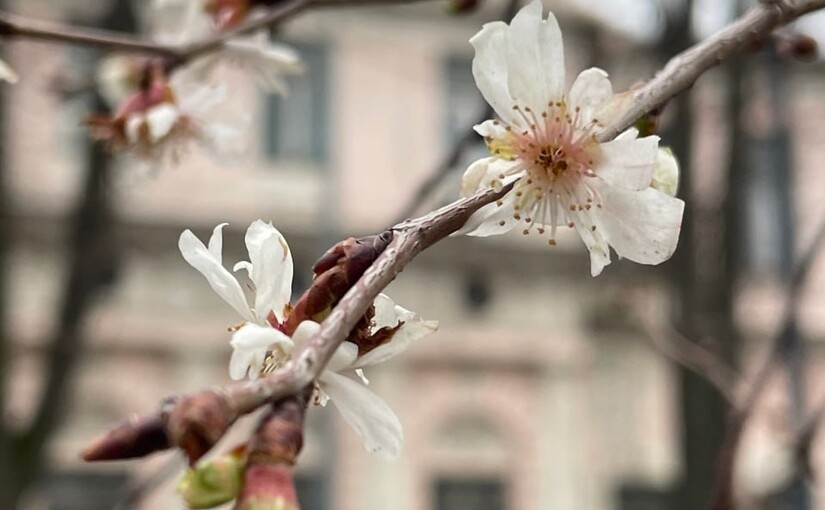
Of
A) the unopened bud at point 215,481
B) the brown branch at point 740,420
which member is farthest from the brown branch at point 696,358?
the unopened bud at point 215,481

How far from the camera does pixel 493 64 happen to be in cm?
58

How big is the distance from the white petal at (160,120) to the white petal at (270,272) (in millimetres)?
500

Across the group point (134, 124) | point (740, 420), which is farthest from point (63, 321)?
point (740, 420)

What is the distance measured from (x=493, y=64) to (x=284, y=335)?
197 mm

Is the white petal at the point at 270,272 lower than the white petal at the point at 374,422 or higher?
higher

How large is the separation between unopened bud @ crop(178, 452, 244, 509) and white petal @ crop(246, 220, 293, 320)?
0.11 metres

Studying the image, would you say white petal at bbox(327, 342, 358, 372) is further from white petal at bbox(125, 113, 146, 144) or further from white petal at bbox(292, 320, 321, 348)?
white petal at bbox(125, 113, 146, 144)

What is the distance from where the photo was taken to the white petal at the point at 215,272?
1.73 ft

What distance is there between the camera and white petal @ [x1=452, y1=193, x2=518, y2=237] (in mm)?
516

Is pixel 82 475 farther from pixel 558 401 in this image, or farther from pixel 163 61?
pixel 163 61

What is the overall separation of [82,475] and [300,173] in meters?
2.25

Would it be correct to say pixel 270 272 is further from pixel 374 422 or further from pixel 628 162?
pixel 628 162

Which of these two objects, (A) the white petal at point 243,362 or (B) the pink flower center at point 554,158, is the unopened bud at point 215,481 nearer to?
(A) the white petal at point 243,362

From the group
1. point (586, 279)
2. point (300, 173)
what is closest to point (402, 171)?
point (300, 173)
